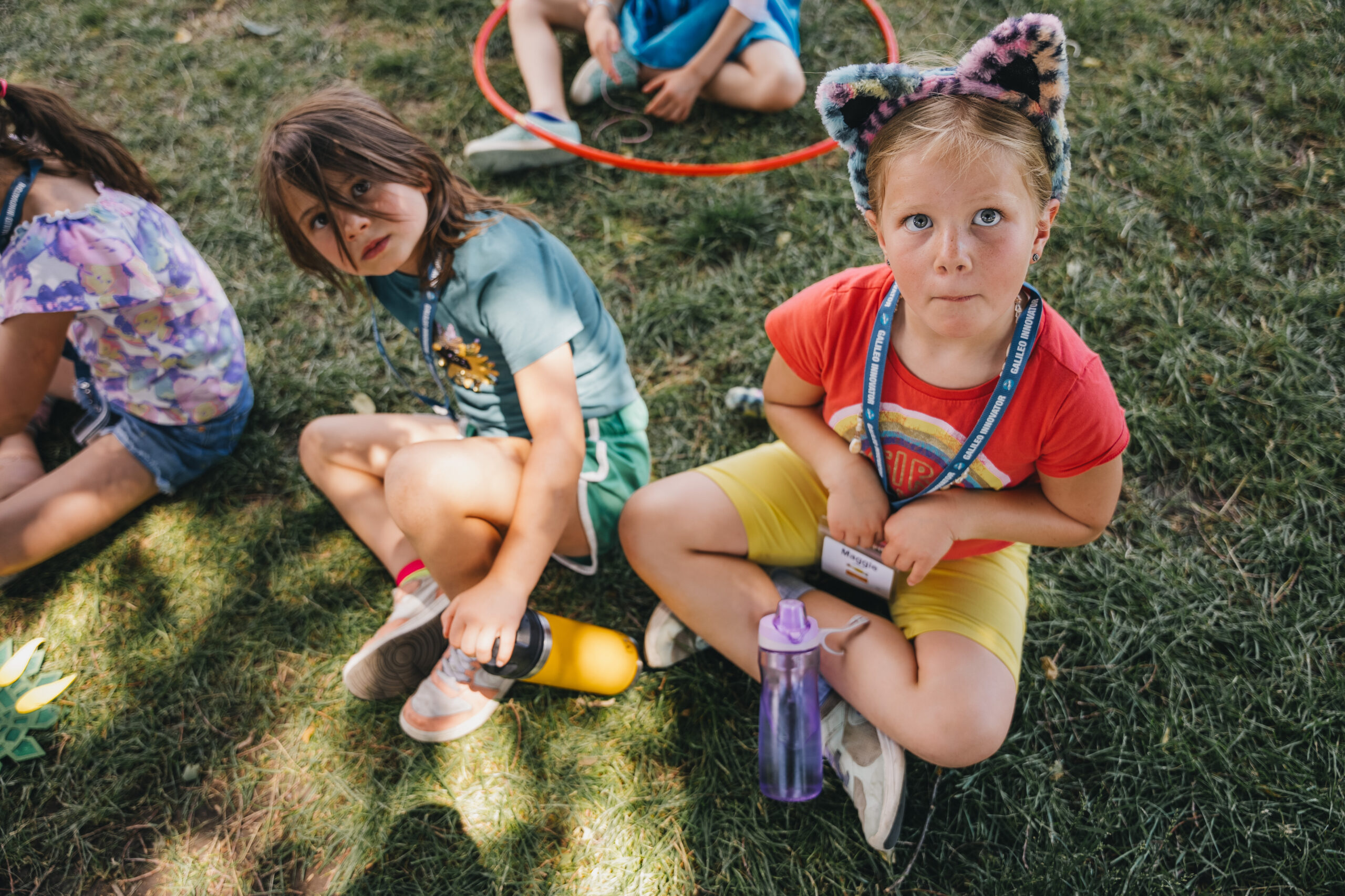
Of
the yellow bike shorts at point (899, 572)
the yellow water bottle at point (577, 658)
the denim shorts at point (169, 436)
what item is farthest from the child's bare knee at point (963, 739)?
the denim shorts at point (169, 436)

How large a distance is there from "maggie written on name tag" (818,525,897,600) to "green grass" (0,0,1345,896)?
406 mm

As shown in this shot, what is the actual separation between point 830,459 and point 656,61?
2431 mm

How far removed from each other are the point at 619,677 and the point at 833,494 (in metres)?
0.74

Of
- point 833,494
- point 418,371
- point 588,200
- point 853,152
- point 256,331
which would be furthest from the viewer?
point 588,200

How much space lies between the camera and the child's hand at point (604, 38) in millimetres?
3488

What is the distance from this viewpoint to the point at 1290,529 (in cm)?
230

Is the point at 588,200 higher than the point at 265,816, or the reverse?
the point at 588,200

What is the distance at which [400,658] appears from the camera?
2105 mm

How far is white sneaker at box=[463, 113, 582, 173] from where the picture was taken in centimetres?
331

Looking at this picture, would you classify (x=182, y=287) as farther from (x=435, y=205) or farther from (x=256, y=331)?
(x=435, y=205)

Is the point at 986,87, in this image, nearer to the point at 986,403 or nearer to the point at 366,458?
the point at 986,403

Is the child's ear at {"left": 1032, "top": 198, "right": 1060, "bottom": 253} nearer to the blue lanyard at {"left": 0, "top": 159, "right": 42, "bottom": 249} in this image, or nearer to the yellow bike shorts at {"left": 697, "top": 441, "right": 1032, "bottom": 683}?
the yellow bike shorts at {"left": 697, "top": 441, "right": 1032, "bottom": 683}

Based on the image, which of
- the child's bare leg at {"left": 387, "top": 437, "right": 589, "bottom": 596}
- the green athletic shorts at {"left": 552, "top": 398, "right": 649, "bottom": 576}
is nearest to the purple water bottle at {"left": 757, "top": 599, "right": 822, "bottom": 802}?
the green athletic shorts at {"left": 552, "top": 398, "right": 649, "bottom": 576}

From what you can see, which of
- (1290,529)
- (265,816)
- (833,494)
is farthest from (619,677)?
(1290,529)
